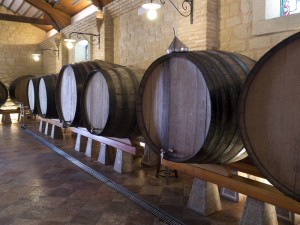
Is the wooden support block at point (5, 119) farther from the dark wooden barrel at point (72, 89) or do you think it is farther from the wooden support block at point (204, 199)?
the wooden support block at point (204, 199)

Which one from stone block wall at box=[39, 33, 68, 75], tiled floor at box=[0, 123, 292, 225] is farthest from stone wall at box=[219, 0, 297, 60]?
stone block wall at box=[39, 33, 68, 75]

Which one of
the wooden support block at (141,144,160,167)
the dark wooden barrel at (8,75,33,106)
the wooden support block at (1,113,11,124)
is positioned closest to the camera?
the wooden support block at (141,144,160,167)

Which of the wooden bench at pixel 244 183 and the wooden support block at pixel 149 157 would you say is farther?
the wooden support block at pixel 149 157

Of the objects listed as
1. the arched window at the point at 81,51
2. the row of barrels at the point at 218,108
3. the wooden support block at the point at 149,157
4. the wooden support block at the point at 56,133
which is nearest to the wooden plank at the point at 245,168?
the row of barrels at the point at 218,108

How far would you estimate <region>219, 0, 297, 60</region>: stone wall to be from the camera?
11.6ft

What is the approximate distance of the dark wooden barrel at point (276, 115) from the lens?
55.3 inches

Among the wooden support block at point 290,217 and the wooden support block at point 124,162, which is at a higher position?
the wooden support block at point 124,162

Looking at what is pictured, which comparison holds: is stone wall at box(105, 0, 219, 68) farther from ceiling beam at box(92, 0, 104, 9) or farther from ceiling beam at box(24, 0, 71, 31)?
ceiling beam at box(24, 0, 71, 31)

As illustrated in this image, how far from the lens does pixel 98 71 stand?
332cm

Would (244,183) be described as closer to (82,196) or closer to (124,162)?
(82,196)

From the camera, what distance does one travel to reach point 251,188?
6.70ft

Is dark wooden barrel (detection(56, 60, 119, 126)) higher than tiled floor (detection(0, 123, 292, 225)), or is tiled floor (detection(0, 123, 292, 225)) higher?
dark wooden barrel (detection(56, 60, 119, 126))

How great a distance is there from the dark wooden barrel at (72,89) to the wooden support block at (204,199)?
1966 mm

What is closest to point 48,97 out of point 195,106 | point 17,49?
point 195,106
